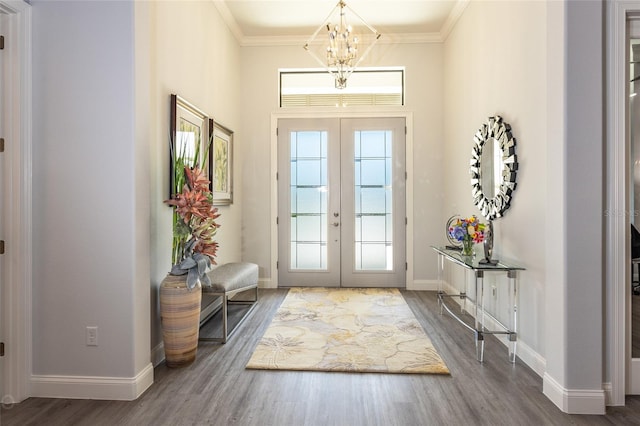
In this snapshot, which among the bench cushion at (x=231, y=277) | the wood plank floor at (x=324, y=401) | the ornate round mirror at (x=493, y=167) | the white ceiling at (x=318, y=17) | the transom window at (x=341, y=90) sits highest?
the white ceiling at (x=318, y=17)

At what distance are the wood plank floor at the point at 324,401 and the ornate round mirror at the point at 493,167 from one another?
1.31 meters

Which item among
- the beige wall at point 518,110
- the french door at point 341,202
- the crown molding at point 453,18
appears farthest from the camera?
the french door at point 341,202

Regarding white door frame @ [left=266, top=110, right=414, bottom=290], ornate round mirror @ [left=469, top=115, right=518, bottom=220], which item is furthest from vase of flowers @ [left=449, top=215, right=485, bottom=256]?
white door frame @ [left=266, top=110, right=414, bottom=290]

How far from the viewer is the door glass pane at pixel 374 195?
5355mm

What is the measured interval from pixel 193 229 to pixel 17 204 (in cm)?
106

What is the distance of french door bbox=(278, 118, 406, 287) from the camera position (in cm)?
535

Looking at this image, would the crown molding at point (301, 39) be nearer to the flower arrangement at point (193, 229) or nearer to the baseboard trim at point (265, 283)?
the flower arrangement at point (193, 229)

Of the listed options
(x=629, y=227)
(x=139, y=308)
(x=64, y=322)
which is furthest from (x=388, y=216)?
(x=64, y=322)

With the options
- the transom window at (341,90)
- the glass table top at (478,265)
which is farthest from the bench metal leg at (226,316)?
the transom window at (341,90)

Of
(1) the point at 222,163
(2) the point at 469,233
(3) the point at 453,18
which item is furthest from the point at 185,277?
(3) the point at 453,18

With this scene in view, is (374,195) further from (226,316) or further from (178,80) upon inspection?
(178,80)

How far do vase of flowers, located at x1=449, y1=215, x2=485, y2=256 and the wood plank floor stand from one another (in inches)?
37.2

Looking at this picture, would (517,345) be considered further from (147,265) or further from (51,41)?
(51,41)

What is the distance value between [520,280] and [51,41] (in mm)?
3703
